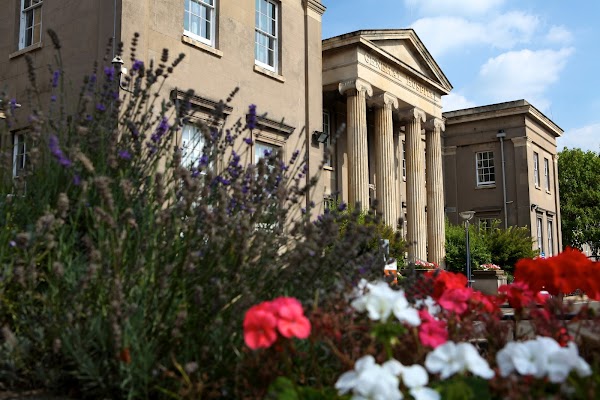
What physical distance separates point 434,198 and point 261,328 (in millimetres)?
27071

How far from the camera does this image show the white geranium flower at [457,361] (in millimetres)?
1993

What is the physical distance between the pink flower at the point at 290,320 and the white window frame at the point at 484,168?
3565 cm

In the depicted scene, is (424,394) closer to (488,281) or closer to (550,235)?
(488,281)

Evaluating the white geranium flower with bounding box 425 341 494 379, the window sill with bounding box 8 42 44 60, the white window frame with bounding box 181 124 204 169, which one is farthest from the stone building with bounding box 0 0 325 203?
the white geranium flower with bounding box 425 341 494 379

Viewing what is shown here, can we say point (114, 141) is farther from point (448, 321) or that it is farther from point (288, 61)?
point (288, 61)

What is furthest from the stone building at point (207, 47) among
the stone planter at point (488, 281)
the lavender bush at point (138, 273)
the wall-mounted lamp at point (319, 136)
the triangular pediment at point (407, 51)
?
the lavender bush at point (138, 273)

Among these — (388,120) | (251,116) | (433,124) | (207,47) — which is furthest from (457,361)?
(433,124)

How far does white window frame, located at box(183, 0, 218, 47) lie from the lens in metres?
14.8

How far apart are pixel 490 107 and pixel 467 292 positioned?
114ft

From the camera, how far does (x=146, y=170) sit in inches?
159

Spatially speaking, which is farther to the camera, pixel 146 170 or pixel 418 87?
pixel 418 87

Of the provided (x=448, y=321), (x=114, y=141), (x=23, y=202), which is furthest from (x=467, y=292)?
(x=23, y=202)

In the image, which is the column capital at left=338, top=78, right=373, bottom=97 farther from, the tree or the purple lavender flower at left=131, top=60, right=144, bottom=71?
the tree

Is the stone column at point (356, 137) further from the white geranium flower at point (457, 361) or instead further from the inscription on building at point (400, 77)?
the white geranium flower at point (457, 361)
